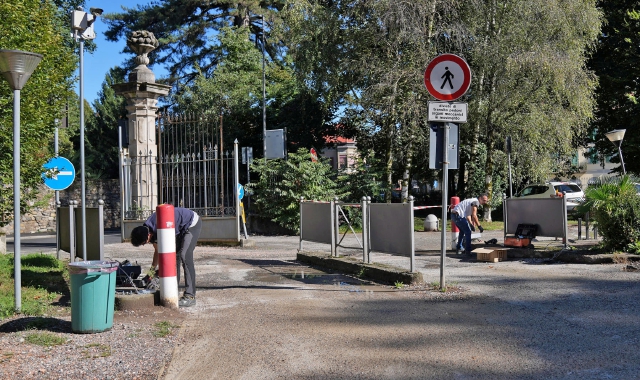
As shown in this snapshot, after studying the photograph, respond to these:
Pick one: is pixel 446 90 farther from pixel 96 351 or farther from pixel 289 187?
pixel 289 187

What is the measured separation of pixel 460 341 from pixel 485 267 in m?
6.17

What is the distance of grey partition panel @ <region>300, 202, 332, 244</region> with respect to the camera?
13273 mm

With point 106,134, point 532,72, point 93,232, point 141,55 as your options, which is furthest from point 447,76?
point 106,134

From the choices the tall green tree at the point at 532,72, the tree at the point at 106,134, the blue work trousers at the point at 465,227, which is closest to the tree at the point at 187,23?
the tree at the point at 106,134

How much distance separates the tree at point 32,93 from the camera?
378 inches

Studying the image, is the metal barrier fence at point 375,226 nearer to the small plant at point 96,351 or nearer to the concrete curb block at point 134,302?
the concrete curb block at point 134,302

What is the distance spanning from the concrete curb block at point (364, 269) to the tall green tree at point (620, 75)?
19.7 metres

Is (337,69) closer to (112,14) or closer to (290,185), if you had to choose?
(290,185)

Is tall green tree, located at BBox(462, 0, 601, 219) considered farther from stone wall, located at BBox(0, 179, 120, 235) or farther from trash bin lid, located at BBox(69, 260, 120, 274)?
trash bin lid, located at BBox(69, 260, 120, 274)

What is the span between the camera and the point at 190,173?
58.8ft

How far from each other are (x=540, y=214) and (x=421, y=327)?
785cm

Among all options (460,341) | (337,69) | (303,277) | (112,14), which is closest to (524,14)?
(337,69)

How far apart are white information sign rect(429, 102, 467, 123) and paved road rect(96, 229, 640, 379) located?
2.46m

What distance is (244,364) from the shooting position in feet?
18.7
